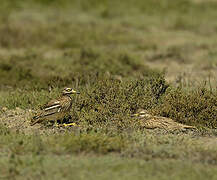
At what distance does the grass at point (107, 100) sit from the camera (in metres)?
5.21

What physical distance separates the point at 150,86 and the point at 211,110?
1.20 metres

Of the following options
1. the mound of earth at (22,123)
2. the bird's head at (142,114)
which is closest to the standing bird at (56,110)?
the mound of earth at (22,123)

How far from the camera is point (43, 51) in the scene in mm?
14273

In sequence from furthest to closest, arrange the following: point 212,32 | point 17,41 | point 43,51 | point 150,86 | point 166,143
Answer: point 212,32
point 17,41
point 43,51
point 150,86
point 166,143

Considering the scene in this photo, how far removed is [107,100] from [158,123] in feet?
3.39

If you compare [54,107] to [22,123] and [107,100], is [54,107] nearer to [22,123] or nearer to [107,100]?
Answer: [22,123]

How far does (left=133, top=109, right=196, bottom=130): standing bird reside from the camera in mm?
6785

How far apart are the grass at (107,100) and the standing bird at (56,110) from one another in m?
0.19

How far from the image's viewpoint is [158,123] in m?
6.80

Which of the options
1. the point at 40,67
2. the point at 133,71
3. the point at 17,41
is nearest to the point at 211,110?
the point at 133,71

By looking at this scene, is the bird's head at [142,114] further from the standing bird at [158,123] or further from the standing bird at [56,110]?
the standing bird at [56,110]

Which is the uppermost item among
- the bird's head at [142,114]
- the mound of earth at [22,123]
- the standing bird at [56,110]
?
the standing bird at [56,110]

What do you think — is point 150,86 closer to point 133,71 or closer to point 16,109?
point 16,109

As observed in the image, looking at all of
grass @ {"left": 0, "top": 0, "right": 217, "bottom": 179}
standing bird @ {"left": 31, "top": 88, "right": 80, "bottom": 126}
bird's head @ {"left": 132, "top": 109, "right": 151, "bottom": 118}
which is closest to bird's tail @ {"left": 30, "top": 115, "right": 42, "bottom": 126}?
standing bird @ {"left": 31, "top": 88, "right": 80, "bottom": 126}
